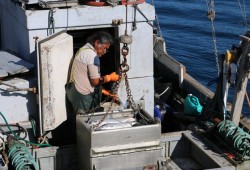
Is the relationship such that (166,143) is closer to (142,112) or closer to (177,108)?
(142,112)

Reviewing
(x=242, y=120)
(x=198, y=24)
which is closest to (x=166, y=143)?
(x=242, y=120)

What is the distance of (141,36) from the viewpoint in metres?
9.64

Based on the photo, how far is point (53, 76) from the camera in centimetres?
859

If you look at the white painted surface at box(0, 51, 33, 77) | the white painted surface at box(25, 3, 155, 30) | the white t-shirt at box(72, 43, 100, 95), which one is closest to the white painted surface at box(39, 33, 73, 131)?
the white t-shirt at box(72, 43, 100, 95)

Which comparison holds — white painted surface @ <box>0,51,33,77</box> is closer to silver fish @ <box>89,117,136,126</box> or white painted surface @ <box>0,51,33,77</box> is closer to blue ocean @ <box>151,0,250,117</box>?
silver fish @ <box>89,117,136,126</box>

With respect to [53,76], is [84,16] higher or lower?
higher

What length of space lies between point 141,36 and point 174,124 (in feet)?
6.41

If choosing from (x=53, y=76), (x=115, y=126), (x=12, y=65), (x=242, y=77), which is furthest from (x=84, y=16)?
(x=242, y=77)

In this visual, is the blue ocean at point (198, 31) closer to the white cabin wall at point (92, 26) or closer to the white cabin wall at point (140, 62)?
the white cabin wall at point (140, 62)

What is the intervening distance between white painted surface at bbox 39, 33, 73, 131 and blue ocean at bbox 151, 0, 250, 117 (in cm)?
976

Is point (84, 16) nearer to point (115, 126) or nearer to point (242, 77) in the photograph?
point (115, 126)

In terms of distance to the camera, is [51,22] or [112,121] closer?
[112,121]

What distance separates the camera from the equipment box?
7895 millimetres

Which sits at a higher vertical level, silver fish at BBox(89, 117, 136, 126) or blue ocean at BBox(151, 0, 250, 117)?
silver fish at BBox(89, 117, 136, 126)
